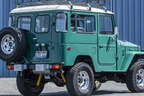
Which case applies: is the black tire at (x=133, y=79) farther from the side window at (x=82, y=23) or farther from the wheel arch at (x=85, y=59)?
the side window at (x=82, y=23)

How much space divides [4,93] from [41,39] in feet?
9.58

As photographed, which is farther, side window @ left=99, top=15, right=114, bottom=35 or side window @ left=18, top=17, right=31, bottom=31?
side window @ left=99, top=15, right=114, bottom=35

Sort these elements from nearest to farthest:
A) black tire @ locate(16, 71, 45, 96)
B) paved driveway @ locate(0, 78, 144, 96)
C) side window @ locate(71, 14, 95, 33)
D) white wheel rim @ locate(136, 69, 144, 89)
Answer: side window @ locate(71, 14, 95, 33), black tire @ locate(16, 71, 45, 96), paved driveway @ locate(0, 78, 144, 96), white wheel rim @ locate(136, 69, 144, 89)

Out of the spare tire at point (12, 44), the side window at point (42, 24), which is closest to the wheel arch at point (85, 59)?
the side window at point (42, 24)

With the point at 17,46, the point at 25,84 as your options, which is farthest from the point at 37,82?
the point at 17,46

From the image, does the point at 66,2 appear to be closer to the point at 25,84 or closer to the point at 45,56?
the point at 45,56

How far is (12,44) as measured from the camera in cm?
1312

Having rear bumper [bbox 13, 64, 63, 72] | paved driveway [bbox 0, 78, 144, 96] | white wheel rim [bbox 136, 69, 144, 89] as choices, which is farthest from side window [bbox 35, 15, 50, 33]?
white wheel rim [bbox 136, 69, 144, 89]

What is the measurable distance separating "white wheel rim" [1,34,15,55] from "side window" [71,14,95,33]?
1.68 m

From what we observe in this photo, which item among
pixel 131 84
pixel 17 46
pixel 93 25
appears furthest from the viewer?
pixel 131 84

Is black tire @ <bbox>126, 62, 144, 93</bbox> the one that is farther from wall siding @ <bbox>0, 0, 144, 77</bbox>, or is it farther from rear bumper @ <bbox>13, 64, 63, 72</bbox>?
wall siding @ <bbox>0, 0, 144, 77</bbox>

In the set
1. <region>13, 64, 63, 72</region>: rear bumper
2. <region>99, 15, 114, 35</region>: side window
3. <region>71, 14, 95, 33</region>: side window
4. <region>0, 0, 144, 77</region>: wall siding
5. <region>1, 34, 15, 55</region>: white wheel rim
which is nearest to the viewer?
<region>13, 64, 63, 72</region>: rear bumper

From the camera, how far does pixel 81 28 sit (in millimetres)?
13609

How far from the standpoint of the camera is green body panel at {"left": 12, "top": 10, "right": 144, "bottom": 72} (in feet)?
42.4
